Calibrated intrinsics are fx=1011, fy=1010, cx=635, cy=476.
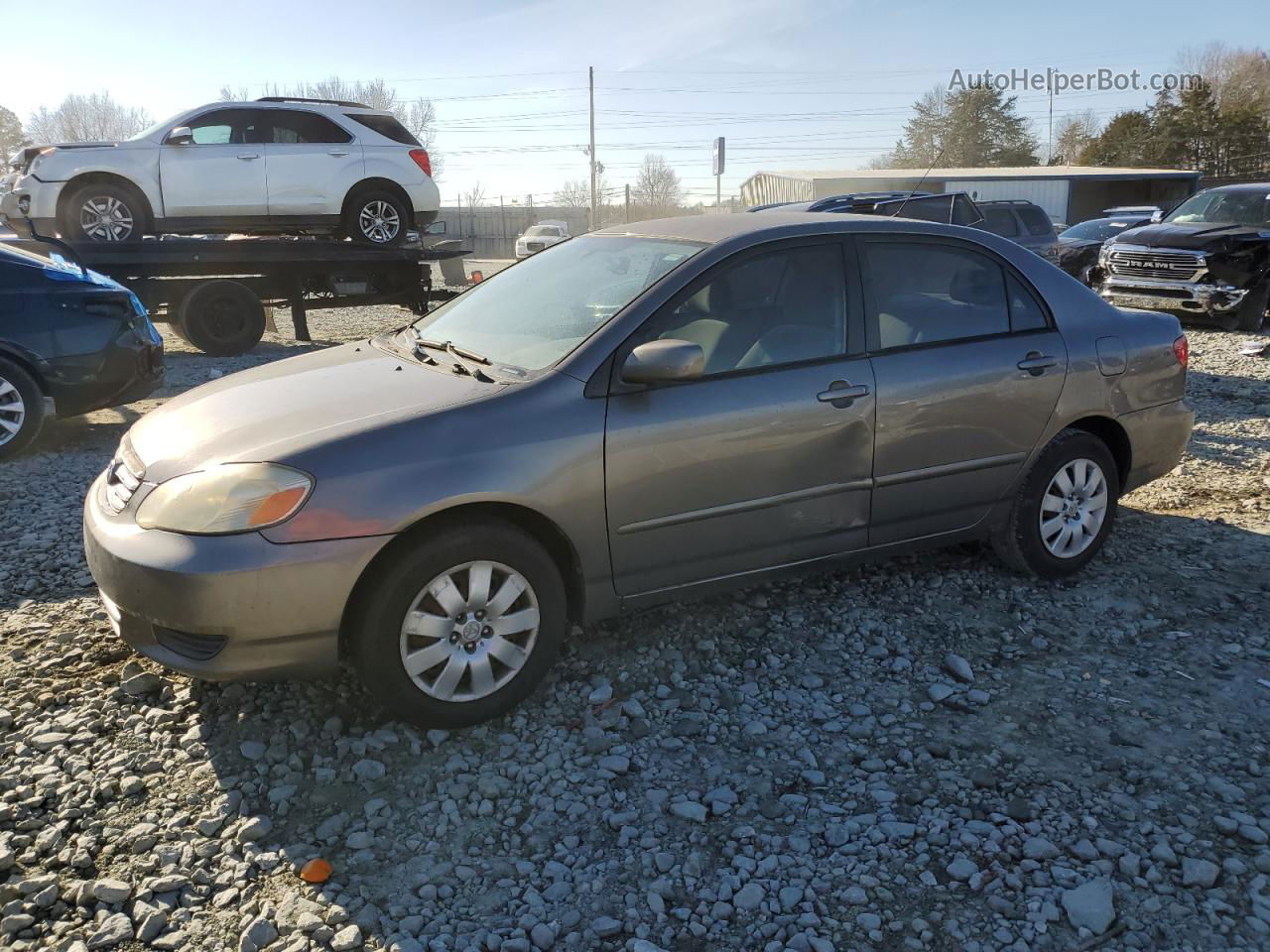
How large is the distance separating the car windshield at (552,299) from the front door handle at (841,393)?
0.75 meters

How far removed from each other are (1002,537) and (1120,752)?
4.65 ft

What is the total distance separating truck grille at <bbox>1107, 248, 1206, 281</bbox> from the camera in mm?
13008

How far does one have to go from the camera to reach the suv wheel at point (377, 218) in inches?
480

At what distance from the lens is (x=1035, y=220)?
14938 millimetres

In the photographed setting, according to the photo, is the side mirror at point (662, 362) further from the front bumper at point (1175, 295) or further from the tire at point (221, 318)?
the front bumper at point (1175, 295)

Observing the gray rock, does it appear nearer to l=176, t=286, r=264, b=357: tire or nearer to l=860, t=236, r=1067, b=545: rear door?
l=860, t=236, r=1067, b=545: rear door

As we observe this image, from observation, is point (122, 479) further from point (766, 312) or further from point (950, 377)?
point (950, 377)

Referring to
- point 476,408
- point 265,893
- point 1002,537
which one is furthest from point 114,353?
point 1002,537

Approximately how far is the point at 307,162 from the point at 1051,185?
42798 mm

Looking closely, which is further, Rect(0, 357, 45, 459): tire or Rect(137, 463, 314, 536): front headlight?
Rect(0, 357, 45, 459): tire

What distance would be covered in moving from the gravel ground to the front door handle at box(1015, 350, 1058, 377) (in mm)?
989

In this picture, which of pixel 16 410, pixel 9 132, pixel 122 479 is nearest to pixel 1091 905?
pixel 122 479

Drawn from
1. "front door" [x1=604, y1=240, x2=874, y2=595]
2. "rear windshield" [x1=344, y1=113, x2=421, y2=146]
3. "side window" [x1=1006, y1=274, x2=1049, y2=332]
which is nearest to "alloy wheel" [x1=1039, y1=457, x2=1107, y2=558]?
"side window" [x1=1006, y1=274, x2=1049, y2=332]

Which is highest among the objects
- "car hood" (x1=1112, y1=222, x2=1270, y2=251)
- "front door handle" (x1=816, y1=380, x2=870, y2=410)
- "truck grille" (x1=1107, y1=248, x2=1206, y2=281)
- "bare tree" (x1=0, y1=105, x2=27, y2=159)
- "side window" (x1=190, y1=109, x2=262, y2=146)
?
"bare tree" (x1=0, y1=105, x2=27, y2=159)
